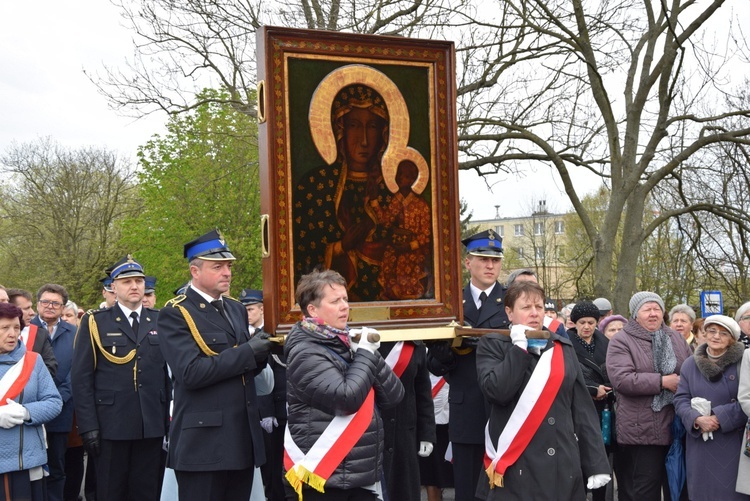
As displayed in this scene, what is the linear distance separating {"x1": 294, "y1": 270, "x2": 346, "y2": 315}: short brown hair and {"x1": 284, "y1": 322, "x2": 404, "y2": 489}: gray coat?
13cm

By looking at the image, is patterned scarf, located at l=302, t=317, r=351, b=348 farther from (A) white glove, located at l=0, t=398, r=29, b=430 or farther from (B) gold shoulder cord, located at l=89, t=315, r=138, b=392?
(B) gold shoulder cord, located at l=89, t=315, r=138, b=392

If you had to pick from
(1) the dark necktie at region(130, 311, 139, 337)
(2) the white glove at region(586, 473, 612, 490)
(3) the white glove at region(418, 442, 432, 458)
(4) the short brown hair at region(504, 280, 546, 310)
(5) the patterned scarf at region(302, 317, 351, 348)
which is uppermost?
(4) the short brown hair at region(504, 280, 546, 310)

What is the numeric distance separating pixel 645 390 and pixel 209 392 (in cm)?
347

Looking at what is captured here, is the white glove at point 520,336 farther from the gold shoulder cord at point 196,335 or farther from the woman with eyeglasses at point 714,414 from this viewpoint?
the woman with eyeglasses at point 714,414

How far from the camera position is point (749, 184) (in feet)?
42.1

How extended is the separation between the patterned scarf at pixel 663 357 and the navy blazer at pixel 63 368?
4800mm

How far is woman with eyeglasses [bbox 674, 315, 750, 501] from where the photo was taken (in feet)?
21.2

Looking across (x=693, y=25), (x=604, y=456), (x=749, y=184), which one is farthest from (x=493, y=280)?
(x=693, y=25)

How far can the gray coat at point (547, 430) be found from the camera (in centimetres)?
483

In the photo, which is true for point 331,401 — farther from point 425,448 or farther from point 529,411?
point 425,448

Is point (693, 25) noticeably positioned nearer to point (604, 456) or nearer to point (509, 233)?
point (604, 456)

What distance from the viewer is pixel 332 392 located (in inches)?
169

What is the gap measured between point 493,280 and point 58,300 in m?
4.48

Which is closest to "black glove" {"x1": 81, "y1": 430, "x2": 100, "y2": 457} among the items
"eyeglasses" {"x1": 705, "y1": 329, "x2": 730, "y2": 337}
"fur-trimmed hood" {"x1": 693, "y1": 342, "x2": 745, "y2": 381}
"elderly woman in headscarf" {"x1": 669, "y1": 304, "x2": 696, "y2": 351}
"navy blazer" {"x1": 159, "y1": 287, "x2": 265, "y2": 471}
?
"navy blazer" {"x1": 159, "y1": 287, "x2": 265, "y2": 471}
